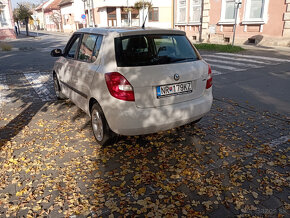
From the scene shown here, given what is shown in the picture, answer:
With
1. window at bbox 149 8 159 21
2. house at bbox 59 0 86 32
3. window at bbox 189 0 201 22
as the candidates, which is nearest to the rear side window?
window at bbox 189 0 201 22

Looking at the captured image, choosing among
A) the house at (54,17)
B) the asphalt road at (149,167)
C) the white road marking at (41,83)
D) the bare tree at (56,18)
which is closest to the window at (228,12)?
the white road marking at (41,83)

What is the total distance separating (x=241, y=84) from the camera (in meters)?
8.31

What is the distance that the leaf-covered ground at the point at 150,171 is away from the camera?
2932 mm

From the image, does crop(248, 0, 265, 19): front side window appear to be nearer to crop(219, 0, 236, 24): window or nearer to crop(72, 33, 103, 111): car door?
crop(219, 0, 236, 24): window

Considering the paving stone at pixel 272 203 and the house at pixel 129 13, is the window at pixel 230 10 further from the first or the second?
the house at pixel 129 13

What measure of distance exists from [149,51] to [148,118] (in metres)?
0.98

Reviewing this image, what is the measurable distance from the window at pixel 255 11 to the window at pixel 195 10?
235 inches

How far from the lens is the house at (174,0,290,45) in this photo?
18094mm

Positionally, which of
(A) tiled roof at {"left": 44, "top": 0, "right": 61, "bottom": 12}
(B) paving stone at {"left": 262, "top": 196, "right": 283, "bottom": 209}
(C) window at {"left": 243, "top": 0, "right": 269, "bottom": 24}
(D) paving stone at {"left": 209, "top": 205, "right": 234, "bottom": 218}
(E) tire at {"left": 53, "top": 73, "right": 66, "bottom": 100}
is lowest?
(D) paving stone at {"left": 209, "top": 205, "right": 234, "bottom": 218}

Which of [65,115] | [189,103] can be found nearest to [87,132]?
[65,115]

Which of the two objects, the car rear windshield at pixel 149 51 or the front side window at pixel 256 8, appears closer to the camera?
the car rear windshield at pixel 149 51

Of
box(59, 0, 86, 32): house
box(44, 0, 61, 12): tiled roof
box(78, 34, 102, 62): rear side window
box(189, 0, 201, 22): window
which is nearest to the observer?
box(78, 34, 102, 62): rear side window

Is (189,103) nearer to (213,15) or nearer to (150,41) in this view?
(150,41)

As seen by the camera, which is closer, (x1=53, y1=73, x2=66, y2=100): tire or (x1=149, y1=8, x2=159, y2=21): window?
(x1=53, y1=73, x2=66, y2=100): tire
